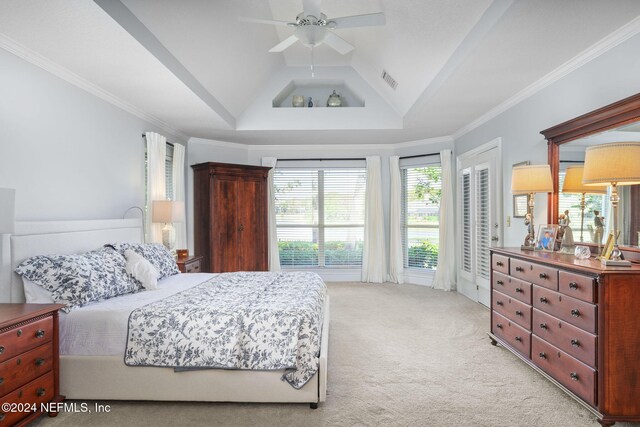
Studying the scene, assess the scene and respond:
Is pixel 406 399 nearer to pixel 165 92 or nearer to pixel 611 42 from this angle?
pixel 611 42

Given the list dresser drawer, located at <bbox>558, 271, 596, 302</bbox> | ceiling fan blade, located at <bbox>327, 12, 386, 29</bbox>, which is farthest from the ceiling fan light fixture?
dresser drawer, located at <bbox>558, 271, 596, 302</bbox>

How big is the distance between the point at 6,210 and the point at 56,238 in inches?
44.7

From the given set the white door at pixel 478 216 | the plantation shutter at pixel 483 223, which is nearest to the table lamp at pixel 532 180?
the white door at pixel 478 216

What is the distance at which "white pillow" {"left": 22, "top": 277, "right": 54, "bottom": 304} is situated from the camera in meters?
2.63

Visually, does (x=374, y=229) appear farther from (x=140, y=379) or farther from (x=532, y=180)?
(x=140, y=379)

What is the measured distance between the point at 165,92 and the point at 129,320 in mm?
2395

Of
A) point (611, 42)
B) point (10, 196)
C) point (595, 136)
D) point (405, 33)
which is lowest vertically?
point (10, 196)

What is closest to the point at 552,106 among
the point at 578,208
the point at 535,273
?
the point at 578,208

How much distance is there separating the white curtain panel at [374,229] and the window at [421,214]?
1.42 feet

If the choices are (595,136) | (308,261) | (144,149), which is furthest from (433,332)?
(144,149)

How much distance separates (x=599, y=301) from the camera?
221 centimetres

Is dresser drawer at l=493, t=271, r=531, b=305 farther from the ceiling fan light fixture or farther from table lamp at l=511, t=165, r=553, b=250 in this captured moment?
the ceiling fan light fixture

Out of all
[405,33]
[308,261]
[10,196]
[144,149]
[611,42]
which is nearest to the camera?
[10,196]

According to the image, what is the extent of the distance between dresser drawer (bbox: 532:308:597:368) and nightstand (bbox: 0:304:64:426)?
126 inches
